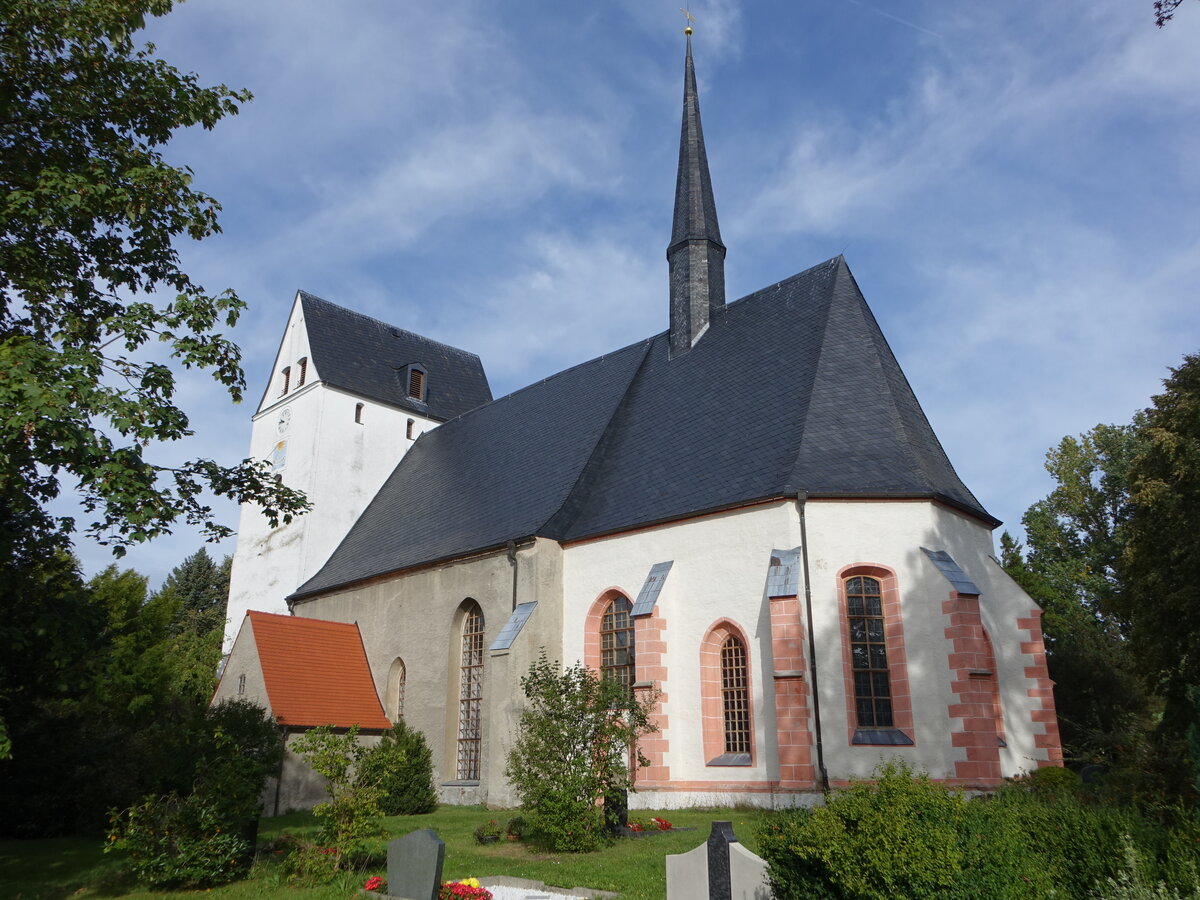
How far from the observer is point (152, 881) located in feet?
31.6

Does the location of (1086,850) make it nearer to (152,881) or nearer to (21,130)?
(152,881)

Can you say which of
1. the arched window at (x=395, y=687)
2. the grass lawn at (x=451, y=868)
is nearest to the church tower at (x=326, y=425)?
the arched window at (x=395, y=687)

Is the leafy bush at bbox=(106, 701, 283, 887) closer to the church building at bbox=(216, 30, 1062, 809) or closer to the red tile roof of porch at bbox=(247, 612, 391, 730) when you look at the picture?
the church building at bbox=(216, 30, 1062, 809)

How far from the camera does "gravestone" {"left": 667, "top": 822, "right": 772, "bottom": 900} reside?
7.20 meters

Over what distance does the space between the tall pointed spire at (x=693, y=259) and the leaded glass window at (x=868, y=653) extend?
8454mm

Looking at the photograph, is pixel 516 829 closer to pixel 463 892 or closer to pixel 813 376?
pixel 463 892

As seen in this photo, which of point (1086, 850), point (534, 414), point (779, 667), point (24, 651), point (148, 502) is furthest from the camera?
point (534, 414)

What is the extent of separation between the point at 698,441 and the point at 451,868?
10.3 m

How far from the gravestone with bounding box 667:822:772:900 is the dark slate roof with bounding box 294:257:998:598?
346 inches

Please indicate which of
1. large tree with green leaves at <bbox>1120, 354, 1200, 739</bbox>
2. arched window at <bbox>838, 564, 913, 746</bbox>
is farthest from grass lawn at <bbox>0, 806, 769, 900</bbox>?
large tree with green leaves at <bbox>1120, 354, 1200, 739</bbox>

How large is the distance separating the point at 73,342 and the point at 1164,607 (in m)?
18.4

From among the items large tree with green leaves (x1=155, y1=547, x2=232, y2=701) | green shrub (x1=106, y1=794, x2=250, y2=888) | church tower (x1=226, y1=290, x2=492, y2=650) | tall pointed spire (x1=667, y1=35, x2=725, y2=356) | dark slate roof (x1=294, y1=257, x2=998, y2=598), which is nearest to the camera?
green shrub (x1=106, y1=794, x2=250, y2=888)

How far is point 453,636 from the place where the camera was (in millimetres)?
20328

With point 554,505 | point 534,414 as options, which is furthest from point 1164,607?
point 534,414
